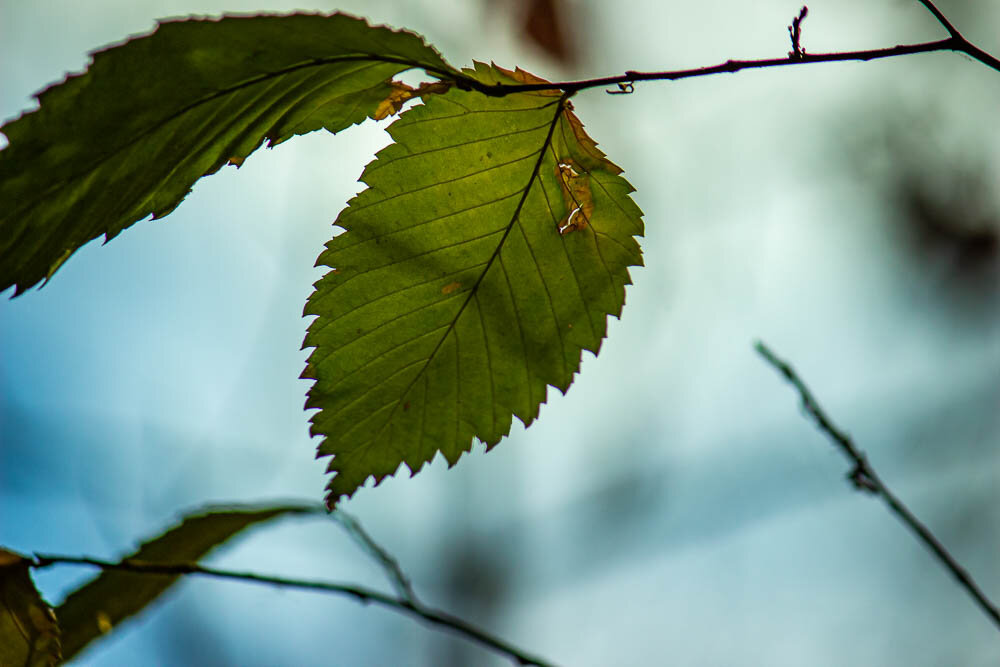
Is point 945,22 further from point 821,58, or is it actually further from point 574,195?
point 574,195

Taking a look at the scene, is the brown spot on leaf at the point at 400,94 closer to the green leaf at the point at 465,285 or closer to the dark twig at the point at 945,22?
the green leaf at the point at 465,285

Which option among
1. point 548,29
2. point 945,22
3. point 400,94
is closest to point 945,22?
point 945,22

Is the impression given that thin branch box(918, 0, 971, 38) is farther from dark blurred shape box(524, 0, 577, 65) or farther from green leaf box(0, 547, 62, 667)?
dark blurred shape box(524, 0, 577, 65)

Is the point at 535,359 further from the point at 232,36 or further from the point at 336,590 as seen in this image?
the point at 232,36

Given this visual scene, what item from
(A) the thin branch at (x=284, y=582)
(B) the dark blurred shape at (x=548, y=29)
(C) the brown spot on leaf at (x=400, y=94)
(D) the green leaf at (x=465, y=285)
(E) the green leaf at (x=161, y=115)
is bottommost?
(A) the thin branch at (x=284, y=582)

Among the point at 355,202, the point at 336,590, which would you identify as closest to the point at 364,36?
the point at 355,202

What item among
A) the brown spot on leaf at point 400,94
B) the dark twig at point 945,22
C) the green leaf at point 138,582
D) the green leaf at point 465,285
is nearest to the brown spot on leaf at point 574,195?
the green leaf at point 465,285
